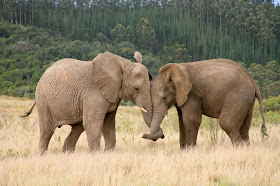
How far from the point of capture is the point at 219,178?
20.1 ft

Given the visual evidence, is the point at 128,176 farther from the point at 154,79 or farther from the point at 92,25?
the point at 92,25

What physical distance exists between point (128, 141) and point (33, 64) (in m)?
57.7

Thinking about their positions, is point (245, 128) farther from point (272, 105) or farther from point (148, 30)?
point (148, 30)

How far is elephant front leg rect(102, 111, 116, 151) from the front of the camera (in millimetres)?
9391

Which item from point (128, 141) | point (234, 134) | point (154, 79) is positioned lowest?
point (128, 141)

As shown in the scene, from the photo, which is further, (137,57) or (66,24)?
(66,24)

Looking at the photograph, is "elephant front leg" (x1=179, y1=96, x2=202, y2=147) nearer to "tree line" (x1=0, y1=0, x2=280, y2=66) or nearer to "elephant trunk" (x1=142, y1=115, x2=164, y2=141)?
"elephant trunk" (x1=142, y1=115, x2=164, y2=141)

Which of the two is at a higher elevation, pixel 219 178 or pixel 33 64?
pixel 219 178

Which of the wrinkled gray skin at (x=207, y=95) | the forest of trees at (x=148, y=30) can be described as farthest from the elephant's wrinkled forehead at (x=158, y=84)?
the forest of trees at (x=148, y=30)

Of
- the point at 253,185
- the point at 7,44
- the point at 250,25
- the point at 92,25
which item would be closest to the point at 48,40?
the point at 7,44

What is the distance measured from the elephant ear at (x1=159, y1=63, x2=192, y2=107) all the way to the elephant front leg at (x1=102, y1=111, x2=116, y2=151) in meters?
1.57

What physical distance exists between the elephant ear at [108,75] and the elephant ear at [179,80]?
40.4 inches

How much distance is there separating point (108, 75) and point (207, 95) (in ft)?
7.36

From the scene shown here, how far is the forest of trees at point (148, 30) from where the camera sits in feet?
276
